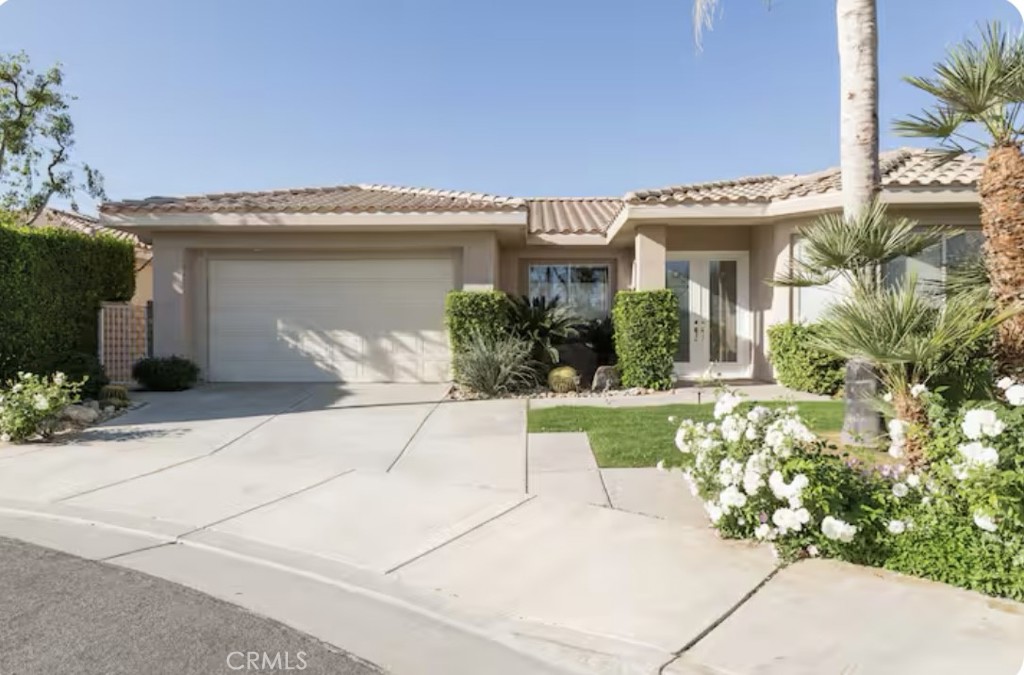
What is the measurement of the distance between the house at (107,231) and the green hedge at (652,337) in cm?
1265

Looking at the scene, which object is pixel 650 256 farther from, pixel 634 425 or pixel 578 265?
pixel 634 425

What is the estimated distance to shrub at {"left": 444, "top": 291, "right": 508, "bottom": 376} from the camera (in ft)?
40.5

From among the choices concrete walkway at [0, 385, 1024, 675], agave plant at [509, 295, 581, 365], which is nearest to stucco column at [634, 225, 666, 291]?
agave plant at [509, 295, 581, 365]

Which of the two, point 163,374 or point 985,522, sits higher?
point 163,374

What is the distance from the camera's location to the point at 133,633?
361 cm

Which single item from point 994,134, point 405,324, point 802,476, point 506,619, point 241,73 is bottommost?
point 506,619

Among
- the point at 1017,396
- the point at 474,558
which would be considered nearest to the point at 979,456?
the point at 1017,396

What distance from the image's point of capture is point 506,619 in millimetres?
3816

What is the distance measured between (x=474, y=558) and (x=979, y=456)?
10.5ft

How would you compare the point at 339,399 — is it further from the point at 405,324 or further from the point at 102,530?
the point at 102,530

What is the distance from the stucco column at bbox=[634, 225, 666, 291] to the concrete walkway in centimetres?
559

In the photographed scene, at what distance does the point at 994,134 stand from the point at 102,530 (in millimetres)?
8241

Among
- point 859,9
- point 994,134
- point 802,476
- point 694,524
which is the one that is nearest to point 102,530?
point 694,524

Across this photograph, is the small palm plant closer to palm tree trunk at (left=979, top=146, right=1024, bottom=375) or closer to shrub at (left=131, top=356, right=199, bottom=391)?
palm tree trunk at (left=979, top=146, right=1024, bottom=375)
